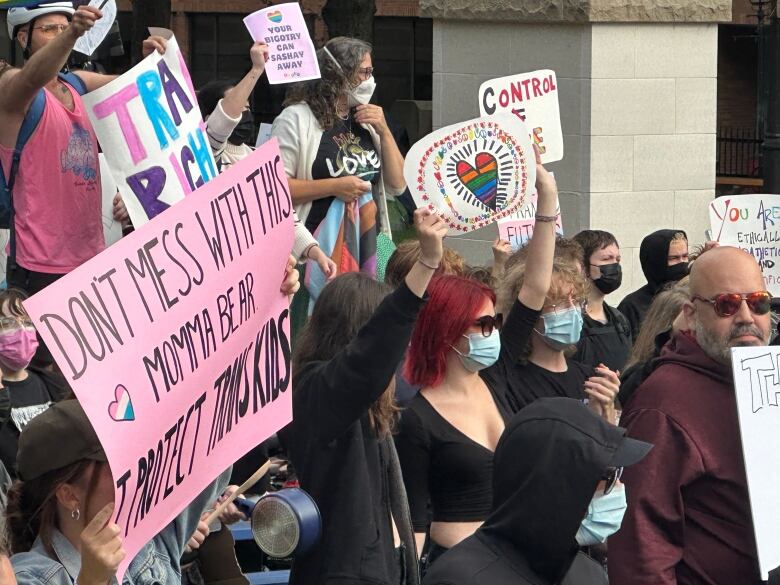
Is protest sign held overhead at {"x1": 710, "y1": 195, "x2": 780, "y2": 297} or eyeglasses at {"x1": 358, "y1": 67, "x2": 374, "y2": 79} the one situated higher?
eyeglasses at {"x1": 358, "y1": 67, "x2": 374, "y2": 79}

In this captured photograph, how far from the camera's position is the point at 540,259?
5.90m

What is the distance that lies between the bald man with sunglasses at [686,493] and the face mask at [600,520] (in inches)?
20.5

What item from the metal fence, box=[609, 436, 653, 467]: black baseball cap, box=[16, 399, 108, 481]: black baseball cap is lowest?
the metal fence

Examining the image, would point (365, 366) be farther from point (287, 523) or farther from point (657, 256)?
point (657, 256)

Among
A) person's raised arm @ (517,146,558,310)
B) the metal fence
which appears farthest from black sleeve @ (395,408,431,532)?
the metal fence

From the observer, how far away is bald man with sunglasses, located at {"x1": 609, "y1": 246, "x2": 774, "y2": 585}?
4.21 meters

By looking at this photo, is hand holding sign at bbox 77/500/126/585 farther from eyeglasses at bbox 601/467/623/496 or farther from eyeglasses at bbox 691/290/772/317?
eyeglasses at bbox 691/290/772/317

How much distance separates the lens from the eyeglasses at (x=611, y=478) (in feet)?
12.0

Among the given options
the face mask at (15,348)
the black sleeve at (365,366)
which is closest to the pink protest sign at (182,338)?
the black sleeve at (365,366)

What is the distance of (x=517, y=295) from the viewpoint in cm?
611

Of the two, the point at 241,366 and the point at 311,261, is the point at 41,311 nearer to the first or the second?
the point at 241,366

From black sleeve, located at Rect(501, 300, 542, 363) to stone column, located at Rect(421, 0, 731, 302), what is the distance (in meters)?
4.98

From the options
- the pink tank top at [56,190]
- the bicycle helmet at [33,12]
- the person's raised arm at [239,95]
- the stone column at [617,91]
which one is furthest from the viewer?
the stone column at [617,91]

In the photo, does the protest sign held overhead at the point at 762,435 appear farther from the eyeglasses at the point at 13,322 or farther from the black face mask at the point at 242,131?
the black face mask at the point at 242,131
